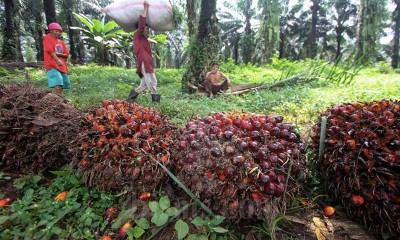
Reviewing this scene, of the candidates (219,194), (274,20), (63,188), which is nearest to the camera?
(219,194)

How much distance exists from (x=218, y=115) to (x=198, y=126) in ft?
0.64

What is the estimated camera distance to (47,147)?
7.97 feet

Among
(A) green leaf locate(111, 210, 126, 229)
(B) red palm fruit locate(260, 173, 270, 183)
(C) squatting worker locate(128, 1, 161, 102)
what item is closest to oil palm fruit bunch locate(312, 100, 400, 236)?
(B) red palm fruit locate(260, 173, 270, 183)

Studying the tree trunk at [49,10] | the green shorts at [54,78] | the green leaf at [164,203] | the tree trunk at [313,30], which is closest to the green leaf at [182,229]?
the green leaf at [164,203]

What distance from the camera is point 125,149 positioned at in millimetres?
2033

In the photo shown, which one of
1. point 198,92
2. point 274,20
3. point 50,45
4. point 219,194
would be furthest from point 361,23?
point 219,194

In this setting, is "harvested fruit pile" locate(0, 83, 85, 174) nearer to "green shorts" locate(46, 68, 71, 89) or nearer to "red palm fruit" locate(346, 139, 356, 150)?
"red palm fruit" locate(346, 139, 356, 150)

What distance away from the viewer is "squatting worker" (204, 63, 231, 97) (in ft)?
22.8

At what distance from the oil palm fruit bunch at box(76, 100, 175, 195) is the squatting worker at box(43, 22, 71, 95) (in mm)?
3282

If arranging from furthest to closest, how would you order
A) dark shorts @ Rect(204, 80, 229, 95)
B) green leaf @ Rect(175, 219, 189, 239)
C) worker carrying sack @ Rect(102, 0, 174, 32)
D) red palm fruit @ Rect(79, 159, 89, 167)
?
dark shorts @ Rect(204, 80, 229, 95)
worker carrying sack @ Rect(102, 0, 174, 32)
red palm fruit @ Rect(79, 159, 89, 167)
green leaf @ Rect(175, 219, 189, 239)

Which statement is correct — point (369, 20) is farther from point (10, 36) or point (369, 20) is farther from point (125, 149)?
point (125, 149)

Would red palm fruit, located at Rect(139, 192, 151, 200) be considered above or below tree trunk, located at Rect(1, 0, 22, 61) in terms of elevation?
→ below

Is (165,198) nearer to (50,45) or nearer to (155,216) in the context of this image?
(155,216)

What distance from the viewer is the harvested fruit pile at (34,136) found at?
2.41m
